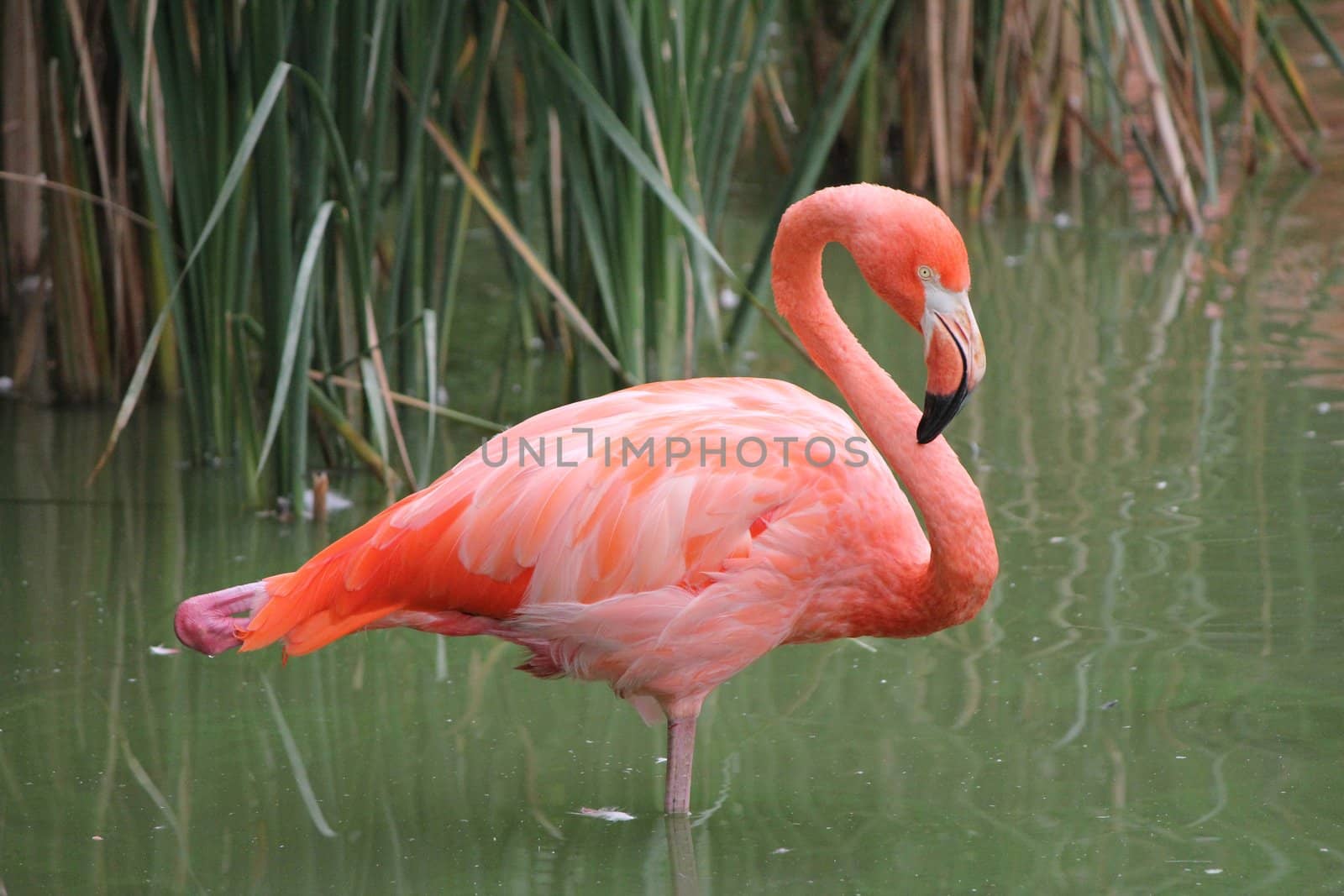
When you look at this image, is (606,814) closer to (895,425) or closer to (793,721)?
(793,721)

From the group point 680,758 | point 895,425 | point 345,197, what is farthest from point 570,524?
point 345,197

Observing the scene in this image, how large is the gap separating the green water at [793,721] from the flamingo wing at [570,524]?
42 centimetres

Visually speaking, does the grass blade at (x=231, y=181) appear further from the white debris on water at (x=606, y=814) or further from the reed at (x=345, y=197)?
the white debris on water at (x=606, y=814)

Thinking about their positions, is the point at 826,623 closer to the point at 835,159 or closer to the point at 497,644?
the point at 497,644

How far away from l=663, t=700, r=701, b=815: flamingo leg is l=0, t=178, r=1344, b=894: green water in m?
0.07

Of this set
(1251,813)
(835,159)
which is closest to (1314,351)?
(1251,813)

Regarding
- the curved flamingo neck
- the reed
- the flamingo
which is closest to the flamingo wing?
the flamingo

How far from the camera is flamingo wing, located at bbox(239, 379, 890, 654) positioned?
2.78m

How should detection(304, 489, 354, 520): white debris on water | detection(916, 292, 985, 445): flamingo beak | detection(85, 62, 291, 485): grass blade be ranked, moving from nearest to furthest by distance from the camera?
1. detection(916, 292, 985, 445): flamingo beak
2. detection(85, 62, 291, 485): grass blade
3. detection(304, 489, 354, 520): white debris on water

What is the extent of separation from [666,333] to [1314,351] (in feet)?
7.56

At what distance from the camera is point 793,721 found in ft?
10.9

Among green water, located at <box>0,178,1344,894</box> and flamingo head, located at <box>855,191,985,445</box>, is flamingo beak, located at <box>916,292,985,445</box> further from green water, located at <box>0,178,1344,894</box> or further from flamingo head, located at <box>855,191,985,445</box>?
green water, located at <box>0,178,1344,894</box>

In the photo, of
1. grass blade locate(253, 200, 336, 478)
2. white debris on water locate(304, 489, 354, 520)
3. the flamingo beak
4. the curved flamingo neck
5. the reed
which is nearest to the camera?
the flamingo beak

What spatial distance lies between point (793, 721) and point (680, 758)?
0.50 meters
